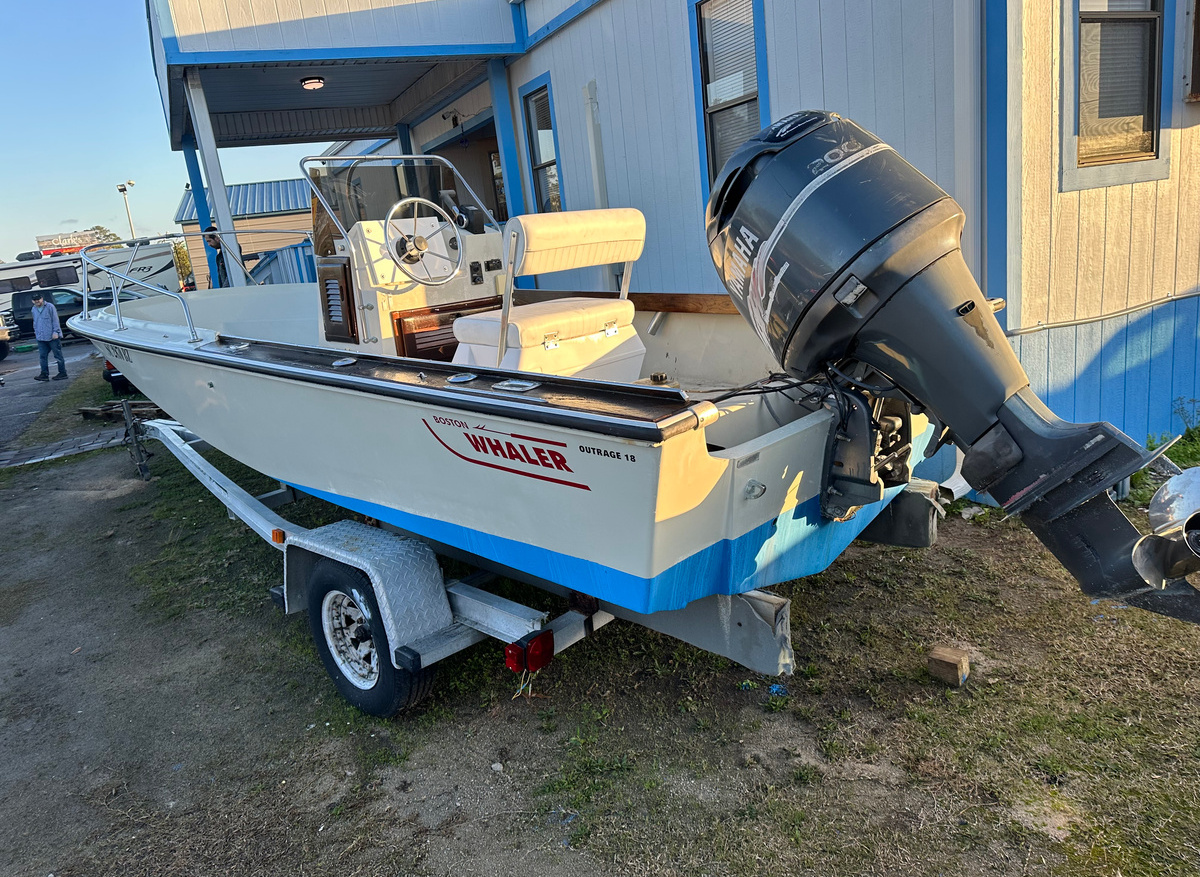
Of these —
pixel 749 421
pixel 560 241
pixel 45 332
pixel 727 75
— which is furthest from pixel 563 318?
pixel 45 332

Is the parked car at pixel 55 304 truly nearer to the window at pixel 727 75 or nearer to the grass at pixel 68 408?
the grass at pixel 68 408

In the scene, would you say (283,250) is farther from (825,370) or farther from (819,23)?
(825,370)

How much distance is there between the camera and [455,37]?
7.89m

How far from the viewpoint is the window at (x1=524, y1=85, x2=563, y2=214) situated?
27.2 ft

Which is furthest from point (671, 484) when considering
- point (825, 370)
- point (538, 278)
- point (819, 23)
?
point (538, 278)

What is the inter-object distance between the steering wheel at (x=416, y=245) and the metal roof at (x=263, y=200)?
22.8 meters

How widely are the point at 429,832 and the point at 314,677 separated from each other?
125 cm

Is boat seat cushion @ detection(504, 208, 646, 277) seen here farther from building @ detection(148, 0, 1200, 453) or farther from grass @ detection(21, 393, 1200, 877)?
building @ detection(148, 0, 1200, 453)

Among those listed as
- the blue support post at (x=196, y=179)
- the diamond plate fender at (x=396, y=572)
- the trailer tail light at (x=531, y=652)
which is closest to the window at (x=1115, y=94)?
the trailer tail light at (x=531, y=652)

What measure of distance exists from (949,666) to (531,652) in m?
1.49

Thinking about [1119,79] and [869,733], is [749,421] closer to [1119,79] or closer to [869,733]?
[869,733]

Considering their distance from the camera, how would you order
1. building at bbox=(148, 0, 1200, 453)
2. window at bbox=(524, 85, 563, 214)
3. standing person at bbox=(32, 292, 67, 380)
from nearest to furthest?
building at bbox=(148, 0, 1200, 453) < window at bbox=(524, 85, 563, 214) < standing person at bbox=(32, 292, 67, 380)

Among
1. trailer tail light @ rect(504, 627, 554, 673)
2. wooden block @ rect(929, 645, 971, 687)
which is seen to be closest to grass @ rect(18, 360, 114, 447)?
trailer tail light @ rect(504, 627, 554, 673)

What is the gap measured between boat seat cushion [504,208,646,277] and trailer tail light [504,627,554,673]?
56.1 inches
